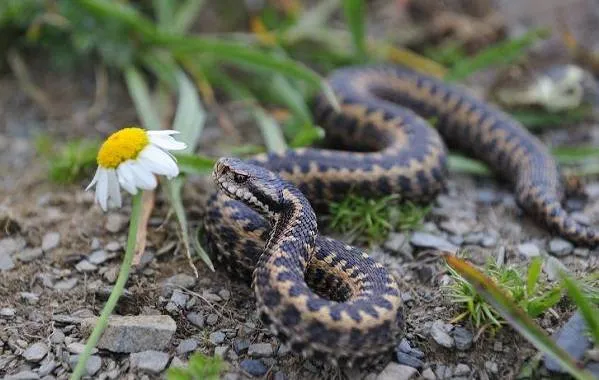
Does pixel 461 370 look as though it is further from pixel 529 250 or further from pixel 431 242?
pixel 529 250

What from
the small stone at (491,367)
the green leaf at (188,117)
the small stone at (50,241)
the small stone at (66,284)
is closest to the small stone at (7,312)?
the small stone at (66,284)

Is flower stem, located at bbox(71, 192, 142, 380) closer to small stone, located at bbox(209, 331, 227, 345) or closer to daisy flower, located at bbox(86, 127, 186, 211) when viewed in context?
daisy flower, located at bbox(86, 127, 186, 211)

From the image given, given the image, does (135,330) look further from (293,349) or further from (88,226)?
(88,226)

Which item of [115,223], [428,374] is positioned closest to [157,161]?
[115,223]

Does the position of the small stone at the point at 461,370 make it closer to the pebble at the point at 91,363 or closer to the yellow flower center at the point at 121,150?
the pebble at the point at 91,363

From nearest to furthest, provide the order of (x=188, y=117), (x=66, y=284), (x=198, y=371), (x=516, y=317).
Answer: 1. (x=198, y=371)
2. (x=516, y=317)
3. (x=66, y=284)
4. (x=188, y=117)

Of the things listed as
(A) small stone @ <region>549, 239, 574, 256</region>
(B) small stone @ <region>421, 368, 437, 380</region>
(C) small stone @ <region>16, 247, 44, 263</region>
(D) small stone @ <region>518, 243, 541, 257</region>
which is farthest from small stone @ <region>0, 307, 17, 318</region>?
(A) small stone @ <region>549, 239, 574, 256</region>
